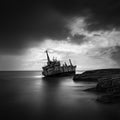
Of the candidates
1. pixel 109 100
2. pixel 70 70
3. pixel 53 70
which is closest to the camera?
pixel 109 100

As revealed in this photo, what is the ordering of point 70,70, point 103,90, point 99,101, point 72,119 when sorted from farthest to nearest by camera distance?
point 70,70 → point 103,90 → point 99,101 → point 72,119

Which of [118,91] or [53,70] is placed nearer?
[118,91]

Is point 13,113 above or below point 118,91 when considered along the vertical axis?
below

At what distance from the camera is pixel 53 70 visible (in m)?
84.0

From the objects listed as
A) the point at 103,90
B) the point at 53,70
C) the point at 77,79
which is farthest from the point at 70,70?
the point at 103,90

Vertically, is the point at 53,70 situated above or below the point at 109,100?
above

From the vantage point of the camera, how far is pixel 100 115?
50.1ft

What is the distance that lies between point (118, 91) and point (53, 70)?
6550 centimetres

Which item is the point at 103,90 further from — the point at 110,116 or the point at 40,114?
the point at 40,114

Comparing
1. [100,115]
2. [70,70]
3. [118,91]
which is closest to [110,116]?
[100,115]

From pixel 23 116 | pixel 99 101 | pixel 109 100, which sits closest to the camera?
pixel 23 116

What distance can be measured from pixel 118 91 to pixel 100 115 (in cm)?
697

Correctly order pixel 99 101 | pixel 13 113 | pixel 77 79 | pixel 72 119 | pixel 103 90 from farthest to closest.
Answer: pixel 77 79 → pixel 103 90 → pixel 99 101 → pixel 13 113 → pixel 72 119

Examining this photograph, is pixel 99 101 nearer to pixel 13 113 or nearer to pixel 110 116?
pixel 110 116
